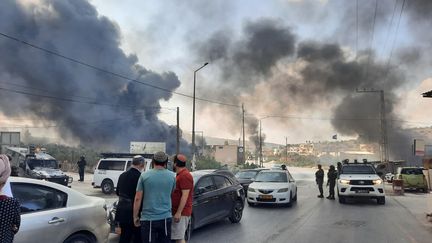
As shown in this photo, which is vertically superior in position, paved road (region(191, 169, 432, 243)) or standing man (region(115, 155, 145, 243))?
standing man (region(115, 155, 145, 243))

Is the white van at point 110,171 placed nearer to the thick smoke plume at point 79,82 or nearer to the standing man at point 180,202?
the standing man at point 180,202

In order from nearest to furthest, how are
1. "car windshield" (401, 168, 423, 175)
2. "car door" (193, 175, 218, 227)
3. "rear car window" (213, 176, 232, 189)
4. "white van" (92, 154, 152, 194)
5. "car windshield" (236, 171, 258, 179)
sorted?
"car door" (193, 175, 218, 227)
"rear car window" (213, 176, 232, 189)
"white van" (92, 154, 152, 194)
"car windshield" (236, 171, 258, 179)
"car windshield" (401, 168, 423, 175)

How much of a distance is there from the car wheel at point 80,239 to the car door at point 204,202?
3.14 m

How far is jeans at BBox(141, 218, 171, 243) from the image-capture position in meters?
4.55

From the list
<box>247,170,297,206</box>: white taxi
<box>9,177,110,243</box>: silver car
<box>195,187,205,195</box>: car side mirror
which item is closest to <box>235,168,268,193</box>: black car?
<box>247,170,297,206</box>: white taxi

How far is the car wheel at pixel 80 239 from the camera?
5.07m

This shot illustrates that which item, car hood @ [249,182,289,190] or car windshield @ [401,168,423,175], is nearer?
car hood @ [249,182,289,190]

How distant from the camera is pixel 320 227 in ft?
30.8

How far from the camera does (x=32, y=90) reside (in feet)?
175

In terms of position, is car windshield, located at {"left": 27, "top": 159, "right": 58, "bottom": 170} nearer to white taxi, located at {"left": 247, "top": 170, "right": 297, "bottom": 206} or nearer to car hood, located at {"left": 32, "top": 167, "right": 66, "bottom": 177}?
car hood, located at {"left": 32, "top": 167, "right": 66, "bottom": 177}

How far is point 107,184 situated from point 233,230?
1125 cm

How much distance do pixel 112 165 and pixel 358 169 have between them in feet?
36.3

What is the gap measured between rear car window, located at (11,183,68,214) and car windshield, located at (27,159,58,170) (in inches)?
680

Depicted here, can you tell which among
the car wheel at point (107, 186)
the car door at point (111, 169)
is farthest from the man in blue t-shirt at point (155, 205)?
the car wheel at point (107, 186)
